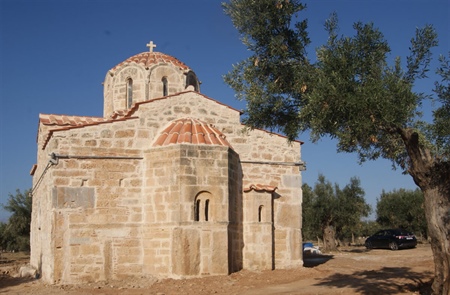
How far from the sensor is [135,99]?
17438mm

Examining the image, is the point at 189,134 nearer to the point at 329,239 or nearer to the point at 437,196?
the point at 437,196

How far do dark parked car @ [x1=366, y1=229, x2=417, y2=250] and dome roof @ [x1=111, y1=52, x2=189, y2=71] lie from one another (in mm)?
13411

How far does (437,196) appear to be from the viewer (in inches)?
327

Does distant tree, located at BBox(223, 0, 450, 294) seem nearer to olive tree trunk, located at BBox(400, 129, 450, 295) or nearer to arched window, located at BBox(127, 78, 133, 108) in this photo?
olive tree trunk, located at BBox(400, 129, 450, 295)

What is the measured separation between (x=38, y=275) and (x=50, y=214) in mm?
3757

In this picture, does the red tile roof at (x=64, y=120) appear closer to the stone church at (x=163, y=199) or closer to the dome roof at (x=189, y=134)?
the stone church at (x=163, y=199)

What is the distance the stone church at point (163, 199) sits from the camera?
12422mm

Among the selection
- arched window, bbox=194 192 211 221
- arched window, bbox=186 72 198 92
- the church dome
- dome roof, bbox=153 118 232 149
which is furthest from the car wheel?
arched window, bbox=194 192 211 221

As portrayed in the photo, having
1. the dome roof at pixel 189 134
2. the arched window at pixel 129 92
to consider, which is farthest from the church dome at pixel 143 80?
the dome roof at pixel 189 134

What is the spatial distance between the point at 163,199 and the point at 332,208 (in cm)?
1505

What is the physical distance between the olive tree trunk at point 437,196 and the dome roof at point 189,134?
19.8ft

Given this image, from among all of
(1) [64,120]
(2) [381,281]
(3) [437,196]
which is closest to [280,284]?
(2) [381,281]

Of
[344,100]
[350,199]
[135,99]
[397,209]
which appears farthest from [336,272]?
[397,209]

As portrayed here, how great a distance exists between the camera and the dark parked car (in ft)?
77.7
